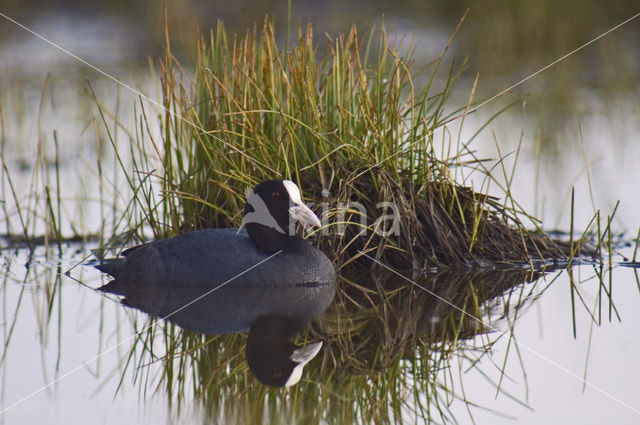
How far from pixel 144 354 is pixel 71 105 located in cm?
745

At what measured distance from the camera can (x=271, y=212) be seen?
570 centimetres

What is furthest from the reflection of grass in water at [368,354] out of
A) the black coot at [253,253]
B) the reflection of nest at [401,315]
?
the black coot at [253,253]

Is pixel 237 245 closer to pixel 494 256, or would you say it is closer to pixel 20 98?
pixel 494 256

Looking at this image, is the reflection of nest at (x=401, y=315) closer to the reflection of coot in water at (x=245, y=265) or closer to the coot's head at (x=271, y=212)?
the reflection of coot in water at (x=245, y=265)

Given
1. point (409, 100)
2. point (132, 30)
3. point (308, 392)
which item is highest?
point (132, 30)

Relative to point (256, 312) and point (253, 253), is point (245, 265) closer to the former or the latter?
point (253, 253)

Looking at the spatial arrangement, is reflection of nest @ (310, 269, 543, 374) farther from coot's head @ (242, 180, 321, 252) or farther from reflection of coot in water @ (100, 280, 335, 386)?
coot's head @ (242, 180, 321, 252)

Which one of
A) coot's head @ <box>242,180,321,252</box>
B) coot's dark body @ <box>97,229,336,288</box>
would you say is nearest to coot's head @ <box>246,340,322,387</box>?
coot's dark body @ <box>97,229,336,288</box>

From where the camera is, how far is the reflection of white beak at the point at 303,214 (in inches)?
219

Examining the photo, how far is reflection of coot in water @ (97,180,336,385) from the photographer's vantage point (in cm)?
555

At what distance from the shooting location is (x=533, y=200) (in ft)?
25.5

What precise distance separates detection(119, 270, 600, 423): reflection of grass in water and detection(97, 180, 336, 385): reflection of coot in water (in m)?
0.27

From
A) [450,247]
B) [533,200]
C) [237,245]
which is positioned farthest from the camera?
[533,200]

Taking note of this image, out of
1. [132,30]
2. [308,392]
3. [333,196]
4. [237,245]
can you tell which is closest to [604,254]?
[333,196]
